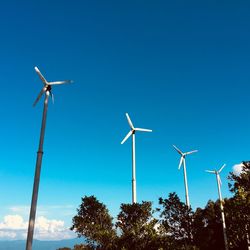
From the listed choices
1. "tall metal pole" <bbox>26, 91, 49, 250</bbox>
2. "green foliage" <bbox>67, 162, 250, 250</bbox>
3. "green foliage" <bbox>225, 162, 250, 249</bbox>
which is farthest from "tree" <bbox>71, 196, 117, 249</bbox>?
"tall metal pole" <bbox>26, 91, 49, 250</bbox>

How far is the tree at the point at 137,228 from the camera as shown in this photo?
3653cm

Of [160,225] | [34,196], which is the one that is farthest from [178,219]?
[34,196]

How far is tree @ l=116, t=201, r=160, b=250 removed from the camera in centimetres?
3653

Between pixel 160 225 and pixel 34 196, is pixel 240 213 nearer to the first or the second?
pixel 160 225

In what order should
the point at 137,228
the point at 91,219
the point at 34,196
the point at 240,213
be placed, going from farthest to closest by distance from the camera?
the point at 91,219 < the point at 240,213 < the point at 137,228 < the point at 34,196

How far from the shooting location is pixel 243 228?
47.3m

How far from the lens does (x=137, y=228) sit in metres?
37.2

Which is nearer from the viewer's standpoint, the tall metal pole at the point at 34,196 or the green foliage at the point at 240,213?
the tall metal pole at the point at 34,196

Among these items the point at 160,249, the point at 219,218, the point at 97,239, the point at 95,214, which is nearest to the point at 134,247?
the point at 160,249

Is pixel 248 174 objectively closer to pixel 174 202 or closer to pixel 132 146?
pixel 174 202

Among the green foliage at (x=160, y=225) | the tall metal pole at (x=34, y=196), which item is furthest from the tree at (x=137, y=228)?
the tall metal pole at (x=34, y=196)

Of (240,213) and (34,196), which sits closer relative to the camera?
(34,196)

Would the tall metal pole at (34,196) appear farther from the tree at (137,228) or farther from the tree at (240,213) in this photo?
the tree at (240,213)

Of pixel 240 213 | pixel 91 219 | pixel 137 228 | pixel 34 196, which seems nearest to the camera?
pixel 34 196
